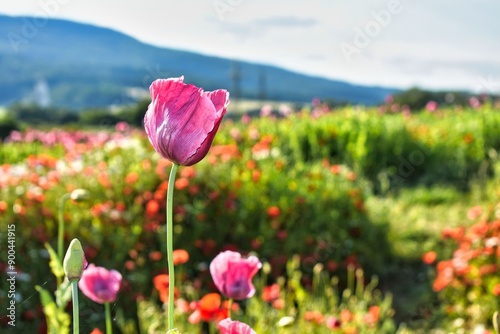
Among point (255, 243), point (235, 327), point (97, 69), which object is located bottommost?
point (255, 243)

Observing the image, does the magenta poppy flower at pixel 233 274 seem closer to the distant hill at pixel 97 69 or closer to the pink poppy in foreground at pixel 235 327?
the pink poppy in foreground at pixel 235 327

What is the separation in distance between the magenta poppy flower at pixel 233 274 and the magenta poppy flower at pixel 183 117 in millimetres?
379

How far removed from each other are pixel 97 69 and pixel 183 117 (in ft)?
454

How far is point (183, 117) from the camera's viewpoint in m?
0.76

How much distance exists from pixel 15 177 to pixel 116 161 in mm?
706

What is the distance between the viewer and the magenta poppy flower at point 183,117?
75 cm

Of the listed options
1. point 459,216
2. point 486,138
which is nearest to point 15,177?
point 459,216

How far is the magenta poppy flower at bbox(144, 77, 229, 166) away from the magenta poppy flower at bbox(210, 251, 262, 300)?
379 mm

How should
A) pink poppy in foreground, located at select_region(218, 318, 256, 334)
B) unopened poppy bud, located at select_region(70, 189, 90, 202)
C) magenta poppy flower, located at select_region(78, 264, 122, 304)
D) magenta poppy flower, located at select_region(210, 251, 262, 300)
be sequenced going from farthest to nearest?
unopened poppy bud, located at select_region(70, 189, 90, 202)
magenta poppy flower, located at select_region(78, 264, 122, 304)
magenta poppy flower, located at select_region(210, 251, 262, 300)
pink poppy in foreground, located at select_region(218, 318, 256, 334)

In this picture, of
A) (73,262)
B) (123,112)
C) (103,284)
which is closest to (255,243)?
(103,284)

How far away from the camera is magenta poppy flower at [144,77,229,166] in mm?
751

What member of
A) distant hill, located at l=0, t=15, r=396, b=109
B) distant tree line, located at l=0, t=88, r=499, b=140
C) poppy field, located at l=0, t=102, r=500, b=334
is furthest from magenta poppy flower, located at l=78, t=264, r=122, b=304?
distant hill, located at l=0, t=15, r=396, b=109

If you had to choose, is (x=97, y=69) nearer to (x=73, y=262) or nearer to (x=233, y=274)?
(x=233, y=274)

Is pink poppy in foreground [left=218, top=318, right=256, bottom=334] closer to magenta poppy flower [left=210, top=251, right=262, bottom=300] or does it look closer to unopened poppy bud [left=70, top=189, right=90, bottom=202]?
magenta poppy flower [left=210, top=251, right=262, bottom=300]
